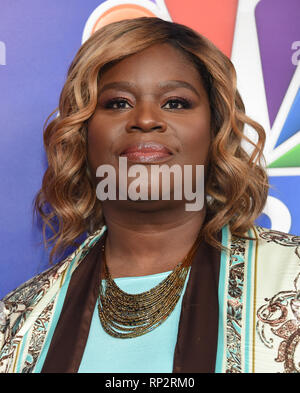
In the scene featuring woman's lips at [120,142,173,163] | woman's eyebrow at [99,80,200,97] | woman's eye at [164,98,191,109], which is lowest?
woman's lips at [120,142,173,163]

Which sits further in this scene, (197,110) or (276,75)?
(276,75)

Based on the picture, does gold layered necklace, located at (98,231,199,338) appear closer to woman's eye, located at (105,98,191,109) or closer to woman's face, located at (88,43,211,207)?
woman's face, located at (88,43,211,207)

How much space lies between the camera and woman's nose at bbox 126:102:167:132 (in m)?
1.34

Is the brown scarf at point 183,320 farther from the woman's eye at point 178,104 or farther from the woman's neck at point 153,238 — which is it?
the woman's eye at point 178,104

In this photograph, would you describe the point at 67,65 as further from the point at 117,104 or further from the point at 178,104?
the point at 178,104

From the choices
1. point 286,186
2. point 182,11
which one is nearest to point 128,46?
point 182,11

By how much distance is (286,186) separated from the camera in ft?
6.16

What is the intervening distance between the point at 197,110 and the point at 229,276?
1.53 feet

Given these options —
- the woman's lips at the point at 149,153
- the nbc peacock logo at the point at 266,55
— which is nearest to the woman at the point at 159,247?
the woman's lips at the point at 149,153

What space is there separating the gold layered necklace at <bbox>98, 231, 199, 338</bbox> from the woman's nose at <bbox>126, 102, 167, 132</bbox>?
359 mm

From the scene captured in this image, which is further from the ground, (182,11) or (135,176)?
(182,11)

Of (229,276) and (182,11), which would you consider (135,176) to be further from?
(182,11)

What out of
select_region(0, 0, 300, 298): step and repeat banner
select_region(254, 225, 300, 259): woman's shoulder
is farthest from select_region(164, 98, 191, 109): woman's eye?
select_region(0, 0, 300, 298): step and repeat banner

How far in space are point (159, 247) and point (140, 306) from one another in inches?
7.8
